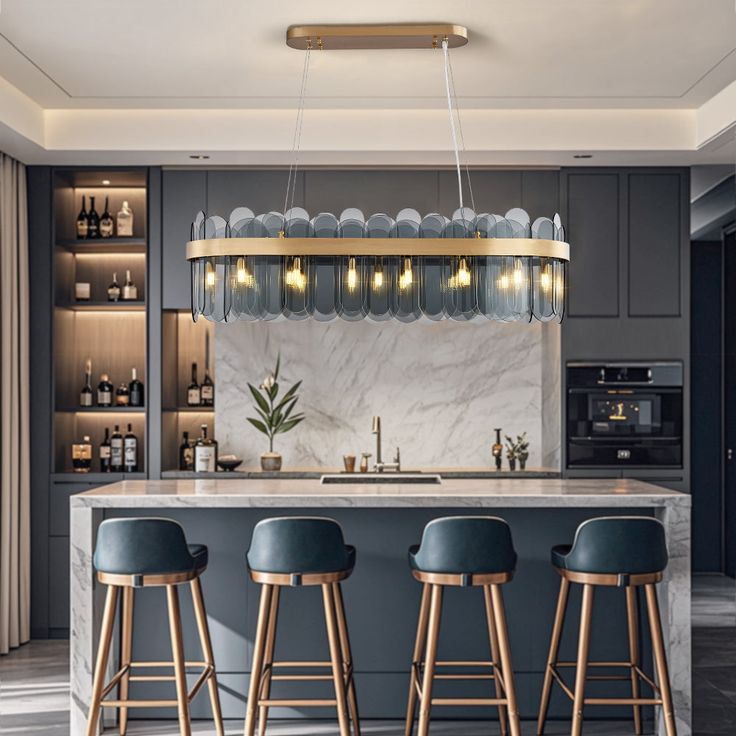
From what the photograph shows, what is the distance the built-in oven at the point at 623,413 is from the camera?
5770 millimetres

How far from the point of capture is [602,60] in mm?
A: 4516

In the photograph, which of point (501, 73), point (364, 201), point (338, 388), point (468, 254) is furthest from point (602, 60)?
point (338, 388)

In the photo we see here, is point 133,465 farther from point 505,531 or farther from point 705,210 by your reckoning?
point 705,210

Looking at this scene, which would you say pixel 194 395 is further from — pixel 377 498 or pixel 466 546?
pixel 466 546

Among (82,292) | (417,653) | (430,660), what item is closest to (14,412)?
(82,292)

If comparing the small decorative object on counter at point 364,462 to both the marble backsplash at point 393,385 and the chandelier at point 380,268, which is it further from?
the chandelier at point 380,268

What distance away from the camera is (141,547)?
12.0ft

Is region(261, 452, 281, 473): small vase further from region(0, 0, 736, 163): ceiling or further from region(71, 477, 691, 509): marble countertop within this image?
region(0, 0, 736, 163): ceiling

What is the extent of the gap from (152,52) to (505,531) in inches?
106

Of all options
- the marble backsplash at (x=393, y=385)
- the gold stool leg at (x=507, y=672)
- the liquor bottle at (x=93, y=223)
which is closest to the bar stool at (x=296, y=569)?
the gold stool leg at (x=507, y=672)

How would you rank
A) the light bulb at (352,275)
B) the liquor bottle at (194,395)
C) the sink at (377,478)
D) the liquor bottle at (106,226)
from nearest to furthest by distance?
the light bulb at (352,275) < the sink at (377,478) < the liquor bottle at (106,226) < the liquor bottle at (194,395)

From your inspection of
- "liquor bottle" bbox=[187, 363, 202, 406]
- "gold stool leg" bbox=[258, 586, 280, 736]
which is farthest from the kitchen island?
"liquor bottle" bbox=[187, 363, 202, 406]

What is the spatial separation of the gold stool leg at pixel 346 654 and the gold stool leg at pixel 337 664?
0.47 feet

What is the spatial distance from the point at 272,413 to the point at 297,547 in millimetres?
2408
